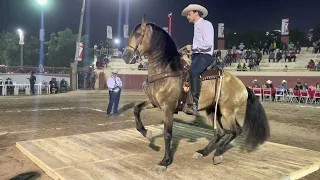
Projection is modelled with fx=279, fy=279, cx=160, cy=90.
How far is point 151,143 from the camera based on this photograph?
6.51 meters

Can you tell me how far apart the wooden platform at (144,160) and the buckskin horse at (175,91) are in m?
0.31

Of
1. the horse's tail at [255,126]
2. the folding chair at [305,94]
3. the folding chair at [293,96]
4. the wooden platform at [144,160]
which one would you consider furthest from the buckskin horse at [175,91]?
the folding chair at [293,96]

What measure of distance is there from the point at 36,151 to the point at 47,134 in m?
2.77

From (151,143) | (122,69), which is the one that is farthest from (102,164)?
(122,69)

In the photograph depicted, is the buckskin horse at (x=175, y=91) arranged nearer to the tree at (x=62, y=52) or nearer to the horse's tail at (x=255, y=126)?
the horse's tail at (x=255, y=126)

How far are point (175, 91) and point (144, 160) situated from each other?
1462 millimetres

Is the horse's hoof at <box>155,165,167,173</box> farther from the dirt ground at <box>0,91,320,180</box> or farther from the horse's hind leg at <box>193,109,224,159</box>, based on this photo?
the dirt ground at <box>0,91,320,180</box>

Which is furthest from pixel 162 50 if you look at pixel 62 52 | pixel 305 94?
pixel 62 52

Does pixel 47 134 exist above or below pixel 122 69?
below

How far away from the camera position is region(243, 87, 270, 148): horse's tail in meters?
5.91

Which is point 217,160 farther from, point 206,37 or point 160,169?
point 206,37

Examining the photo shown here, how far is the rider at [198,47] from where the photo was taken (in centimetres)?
541

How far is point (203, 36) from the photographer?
5527 mm

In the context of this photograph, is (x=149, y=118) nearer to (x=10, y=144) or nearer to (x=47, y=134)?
(x=47, y=134)
